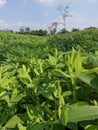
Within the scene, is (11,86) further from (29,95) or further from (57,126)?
(57,126)

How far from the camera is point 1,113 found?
36.4 inches

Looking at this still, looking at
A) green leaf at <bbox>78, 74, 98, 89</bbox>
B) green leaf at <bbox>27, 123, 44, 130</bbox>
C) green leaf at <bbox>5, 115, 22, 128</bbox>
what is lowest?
green leaf at <bbox>5, 115, 22, 128</bbox>

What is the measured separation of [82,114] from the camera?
691 mm

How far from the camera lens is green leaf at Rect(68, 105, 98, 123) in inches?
26.8

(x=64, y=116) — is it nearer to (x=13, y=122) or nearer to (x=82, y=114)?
(x=82, y=114)

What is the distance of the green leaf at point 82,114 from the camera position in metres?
0.68

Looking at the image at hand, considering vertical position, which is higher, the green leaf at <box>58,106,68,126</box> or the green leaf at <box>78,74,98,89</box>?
the green leaf at <box>78,74,98,89</box>

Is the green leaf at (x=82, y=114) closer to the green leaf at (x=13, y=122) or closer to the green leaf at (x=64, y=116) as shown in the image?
the green leaf at (x=64, y=116)

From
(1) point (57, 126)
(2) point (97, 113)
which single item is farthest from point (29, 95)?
(2) point (97, 113)

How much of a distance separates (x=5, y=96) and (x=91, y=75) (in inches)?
10.8

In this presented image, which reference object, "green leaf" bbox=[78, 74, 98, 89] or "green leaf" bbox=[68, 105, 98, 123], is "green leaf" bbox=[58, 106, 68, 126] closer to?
"green leaf" bbox=[68, 105, 98, 123]

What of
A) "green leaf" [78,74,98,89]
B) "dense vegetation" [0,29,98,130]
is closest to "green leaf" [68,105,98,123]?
"dense vegetation" [0,29,98,130]

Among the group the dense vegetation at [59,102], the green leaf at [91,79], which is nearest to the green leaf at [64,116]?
the dense vegetation at [59,102]

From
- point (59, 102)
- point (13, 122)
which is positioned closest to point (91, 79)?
point (59, 102)
